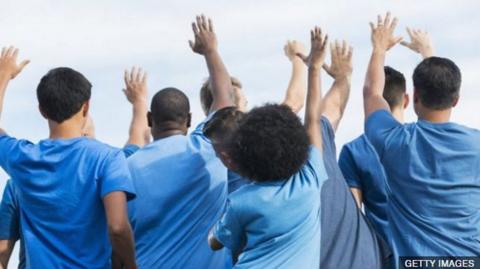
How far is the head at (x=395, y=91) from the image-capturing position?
9.05m

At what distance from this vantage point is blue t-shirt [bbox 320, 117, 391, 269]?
7520mm

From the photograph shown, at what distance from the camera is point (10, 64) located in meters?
7.96

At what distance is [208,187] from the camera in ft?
25.8

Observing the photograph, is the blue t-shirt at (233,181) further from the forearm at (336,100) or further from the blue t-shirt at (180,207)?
the forearm at (336,100)

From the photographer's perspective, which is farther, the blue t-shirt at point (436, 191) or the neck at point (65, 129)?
the blue t-shirt at point (436, 191)

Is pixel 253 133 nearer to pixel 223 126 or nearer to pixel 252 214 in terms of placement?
pixel 252 214

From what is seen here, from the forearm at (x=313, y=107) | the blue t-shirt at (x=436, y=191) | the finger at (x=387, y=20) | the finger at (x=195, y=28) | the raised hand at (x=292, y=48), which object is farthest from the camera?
the raised hand at (x=292, y=48)

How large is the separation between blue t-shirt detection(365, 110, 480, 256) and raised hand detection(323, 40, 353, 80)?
64cm

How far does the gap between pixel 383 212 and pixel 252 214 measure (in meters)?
2.35

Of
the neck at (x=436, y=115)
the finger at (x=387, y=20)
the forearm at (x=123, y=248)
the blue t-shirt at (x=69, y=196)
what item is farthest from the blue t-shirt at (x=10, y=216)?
the finger at (x=387, y=20)

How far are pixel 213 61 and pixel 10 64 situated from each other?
5.12 feet

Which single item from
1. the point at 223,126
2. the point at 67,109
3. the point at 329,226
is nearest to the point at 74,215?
the point at 67,109

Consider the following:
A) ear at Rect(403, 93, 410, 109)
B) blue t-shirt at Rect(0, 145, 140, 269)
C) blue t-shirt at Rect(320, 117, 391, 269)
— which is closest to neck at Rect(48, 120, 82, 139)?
blue t-shirt at Rect(0, 145, 140, 269)

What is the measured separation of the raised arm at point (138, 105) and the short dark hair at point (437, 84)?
2.42 metres
